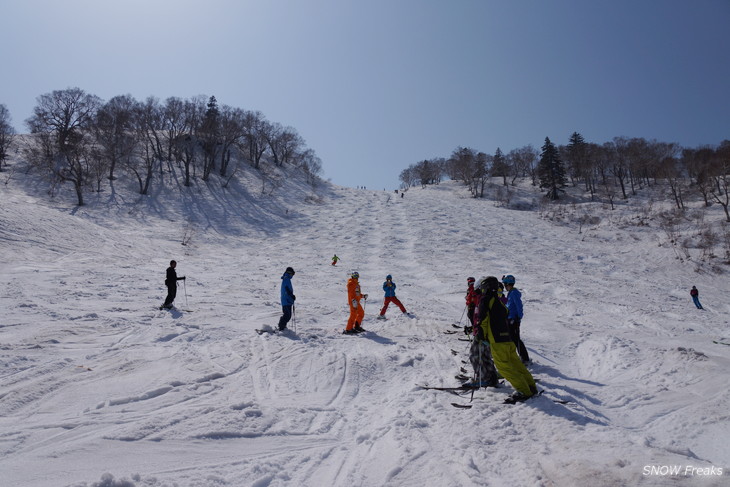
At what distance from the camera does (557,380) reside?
21.5 ft

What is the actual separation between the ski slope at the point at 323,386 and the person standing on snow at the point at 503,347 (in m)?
0.29

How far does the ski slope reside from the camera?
152 inches

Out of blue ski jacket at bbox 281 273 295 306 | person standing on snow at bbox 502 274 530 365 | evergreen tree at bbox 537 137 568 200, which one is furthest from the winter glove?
evergreen tree at bbox 537 137 568 200

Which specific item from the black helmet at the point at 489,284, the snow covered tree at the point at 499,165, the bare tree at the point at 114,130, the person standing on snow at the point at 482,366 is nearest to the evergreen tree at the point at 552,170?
the snow covered tree at the point at 499,165

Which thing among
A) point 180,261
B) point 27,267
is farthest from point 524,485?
point 180,261

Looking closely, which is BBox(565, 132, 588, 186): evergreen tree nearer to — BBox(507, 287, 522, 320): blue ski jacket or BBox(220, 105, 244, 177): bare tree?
BBox(220, 105, 244, 177): bare tree

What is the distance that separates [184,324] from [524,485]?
8.83 meters

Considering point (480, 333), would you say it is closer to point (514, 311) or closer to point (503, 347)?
point (503, 347)

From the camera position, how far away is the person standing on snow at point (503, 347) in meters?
5.23

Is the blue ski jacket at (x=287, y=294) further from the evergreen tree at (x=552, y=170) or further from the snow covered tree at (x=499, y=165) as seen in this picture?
the snow covered tree at (x=499, y=165)

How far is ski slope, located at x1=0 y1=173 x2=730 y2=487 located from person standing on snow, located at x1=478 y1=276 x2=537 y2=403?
29 centimetres

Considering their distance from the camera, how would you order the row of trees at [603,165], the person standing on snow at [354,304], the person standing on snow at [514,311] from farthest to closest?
the row of trees at [603,165] < the person standing on snow at [354,304] < the person standing on snow at [514,311]

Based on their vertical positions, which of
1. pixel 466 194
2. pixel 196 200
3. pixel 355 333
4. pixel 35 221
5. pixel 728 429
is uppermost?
pixel 466 194

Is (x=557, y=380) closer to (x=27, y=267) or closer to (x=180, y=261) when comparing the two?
(x=27, y=267)
